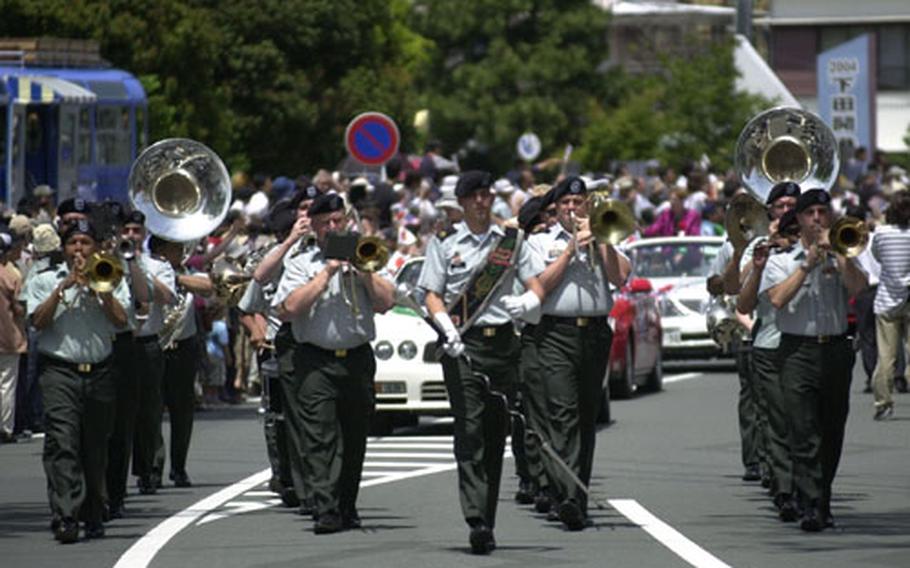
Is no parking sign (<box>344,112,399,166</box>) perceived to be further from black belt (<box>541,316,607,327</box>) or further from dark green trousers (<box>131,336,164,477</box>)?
black belt (<box>541,316,607,327</box>)

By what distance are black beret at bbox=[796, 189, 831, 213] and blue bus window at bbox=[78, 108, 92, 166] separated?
20446 mm

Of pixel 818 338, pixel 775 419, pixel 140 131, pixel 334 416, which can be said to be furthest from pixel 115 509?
→ pixel 140 131

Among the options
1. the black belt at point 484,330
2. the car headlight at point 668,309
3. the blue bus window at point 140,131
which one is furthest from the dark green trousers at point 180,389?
the blue bus window at point 140,131

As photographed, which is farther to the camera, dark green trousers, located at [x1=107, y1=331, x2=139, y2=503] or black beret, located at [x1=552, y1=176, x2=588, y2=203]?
dark green trousers, located at [x1=107, y1=331, x2=139, y2=503]

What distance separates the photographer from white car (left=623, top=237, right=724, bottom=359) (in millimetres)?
30375

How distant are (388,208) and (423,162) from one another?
6413 millimetres

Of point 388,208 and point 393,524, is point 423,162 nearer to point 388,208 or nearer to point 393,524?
point 388,208

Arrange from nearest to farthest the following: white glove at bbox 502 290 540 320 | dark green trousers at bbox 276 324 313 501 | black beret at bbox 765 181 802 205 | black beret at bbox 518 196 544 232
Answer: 1. white glove at bbox 502 290 540 320
2. dark green trousers at bbox 276 324 313 501
3. black beret at bbox 765 181 802 205
4. black beret at bbox 518 196 544 232

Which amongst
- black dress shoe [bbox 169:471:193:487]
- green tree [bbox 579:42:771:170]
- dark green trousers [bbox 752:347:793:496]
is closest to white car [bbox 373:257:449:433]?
black dress shoe [bbox 169:471:193:487]

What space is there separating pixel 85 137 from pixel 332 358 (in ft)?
66.1

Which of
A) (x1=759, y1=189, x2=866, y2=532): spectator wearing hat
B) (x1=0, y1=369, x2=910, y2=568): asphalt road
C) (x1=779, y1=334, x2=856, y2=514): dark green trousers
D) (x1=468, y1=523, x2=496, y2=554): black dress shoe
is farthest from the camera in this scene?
(x1=779, y1=334, x2=856, y2=514): dark green trousers

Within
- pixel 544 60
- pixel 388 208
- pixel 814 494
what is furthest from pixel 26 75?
pixel 544 60

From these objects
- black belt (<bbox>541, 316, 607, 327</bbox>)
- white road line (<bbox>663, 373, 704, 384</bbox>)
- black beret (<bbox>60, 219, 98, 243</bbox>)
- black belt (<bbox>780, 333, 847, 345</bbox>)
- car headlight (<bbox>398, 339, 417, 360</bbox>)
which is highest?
black beret (<bbox>60, 219, 98, 243</bbox>)

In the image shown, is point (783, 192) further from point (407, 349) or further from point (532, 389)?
point (407, 349)
